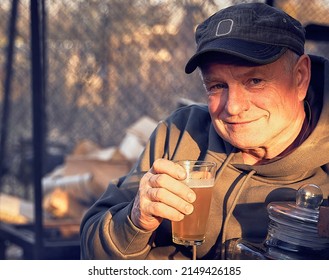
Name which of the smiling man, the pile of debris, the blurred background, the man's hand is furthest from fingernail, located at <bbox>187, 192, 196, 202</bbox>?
the blurred background

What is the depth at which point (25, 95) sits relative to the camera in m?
6.48

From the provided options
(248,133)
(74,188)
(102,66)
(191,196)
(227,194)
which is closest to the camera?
(191,196)

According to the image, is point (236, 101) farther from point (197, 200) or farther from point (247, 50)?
point (197, 200)

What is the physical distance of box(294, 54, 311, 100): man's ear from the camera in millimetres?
2479

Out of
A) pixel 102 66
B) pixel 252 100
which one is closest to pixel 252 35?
pixel 252 100

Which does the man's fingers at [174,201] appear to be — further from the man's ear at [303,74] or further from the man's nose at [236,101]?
the man's ear at [303,74]

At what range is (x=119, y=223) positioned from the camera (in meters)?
2.45

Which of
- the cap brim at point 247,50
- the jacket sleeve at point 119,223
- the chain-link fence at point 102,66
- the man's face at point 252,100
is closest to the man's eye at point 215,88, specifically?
the man's face at point 252,100

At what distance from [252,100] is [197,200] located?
0.46m

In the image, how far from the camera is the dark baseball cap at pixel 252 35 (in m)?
2.35

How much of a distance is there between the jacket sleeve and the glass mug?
23 centimetres

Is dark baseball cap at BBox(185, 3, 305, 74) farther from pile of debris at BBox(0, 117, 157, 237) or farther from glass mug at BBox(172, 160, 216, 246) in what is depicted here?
pile of debris at BBox(0, 117, 157, 237)
